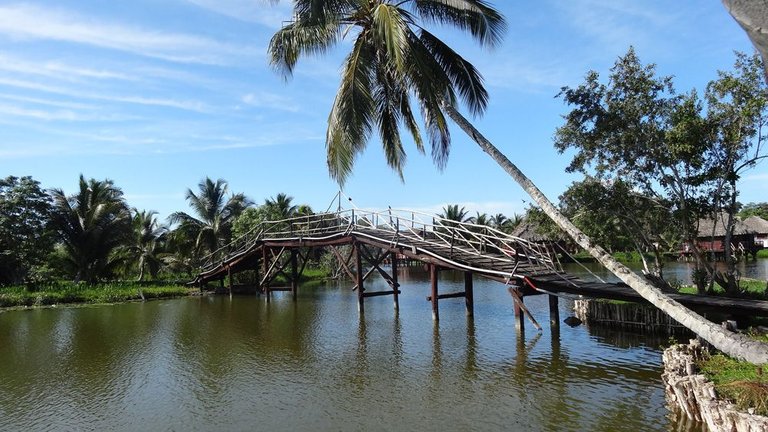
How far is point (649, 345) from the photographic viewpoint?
1355 centimetres

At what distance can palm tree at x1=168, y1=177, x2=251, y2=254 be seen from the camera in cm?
3653

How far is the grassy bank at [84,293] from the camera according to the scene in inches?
1051

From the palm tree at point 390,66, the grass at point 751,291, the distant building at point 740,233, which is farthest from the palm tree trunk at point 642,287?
the distant building at point 740,233

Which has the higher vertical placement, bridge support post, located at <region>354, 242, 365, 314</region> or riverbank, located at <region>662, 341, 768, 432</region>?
bridge support post, located at <region>354, 242, 365, 314</region>

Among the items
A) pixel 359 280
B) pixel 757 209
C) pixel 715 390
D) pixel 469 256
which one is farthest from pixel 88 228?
pixel 757 209

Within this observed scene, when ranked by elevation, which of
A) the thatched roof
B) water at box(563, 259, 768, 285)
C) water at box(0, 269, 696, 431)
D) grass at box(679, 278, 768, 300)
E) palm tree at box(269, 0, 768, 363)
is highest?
palm tree at box(269, 0, 768, 363)

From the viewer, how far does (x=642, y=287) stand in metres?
8.29

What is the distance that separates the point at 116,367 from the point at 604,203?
605 inches

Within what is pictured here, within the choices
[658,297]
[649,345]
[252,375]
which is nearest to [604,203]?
[649,345]

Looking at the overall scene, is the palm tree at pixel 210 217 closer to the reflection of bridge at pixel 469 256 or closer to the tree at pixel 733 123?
the reflection of bridge at pixel 469 256

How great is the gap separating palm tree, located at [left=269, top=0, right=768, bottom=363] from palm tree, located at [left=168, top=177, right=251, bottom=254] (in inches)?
1017

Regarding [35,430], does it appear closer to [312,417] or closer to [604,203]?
[312,417]

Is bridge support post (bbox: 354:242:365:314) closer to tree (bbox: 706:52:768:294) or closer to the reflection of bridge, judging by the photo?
the reflection of bridge

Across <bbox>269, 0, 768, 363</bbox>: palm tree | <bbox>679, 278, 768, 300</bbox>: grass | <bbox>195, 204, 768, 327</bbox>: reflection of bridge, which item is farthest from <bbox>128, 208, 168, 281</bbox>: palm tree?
<bbox>679, 278, 768, 300</bbox>: grass
